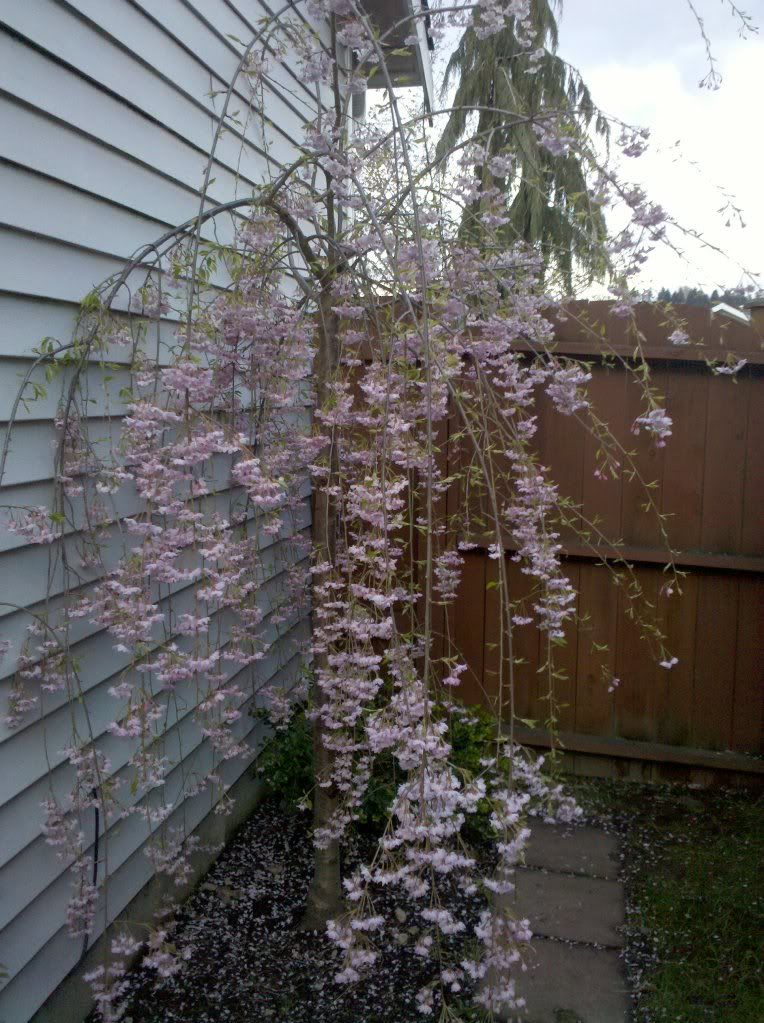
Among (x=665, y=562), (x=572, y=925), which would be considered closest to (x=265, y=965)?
(x=572, y=925)

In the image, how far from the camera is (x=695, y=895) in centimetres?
288

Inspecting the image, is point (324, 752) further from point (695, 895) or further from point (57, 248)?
point (57, 248)

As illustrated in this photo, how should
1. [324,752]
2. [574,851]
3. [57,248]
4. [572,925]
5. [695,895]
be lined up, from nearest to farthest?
[57,248] → [324,752] → [572,925] → [695,895] → [574,851]

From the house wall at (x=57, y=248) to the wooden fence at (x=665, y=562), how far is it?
5.93ft

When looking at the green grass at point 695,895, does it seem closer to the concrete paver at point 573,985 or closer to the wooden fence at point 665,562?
the concrete paver at point 573,985

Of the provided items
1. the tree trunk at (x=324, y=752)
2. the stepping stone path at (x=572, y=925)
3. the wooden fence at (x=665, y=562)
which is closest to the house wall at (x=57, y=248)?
the tree trunk at (x=324, y=752)

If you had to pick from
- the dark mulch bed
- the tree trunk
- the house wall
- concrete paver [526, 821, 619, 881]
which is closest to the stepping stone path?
concrete paver [526, 821, 619, 881]

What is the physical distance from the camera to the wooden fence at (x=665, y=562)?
369 centimetres

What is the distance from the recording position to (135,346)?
2.19 m

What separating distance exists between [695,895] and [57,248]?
9.07 ft

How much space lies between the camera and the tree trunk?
A: 8.42 feet

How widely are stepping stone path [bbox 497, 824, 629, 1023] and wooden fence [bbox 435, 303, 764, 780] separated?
639 millimetres

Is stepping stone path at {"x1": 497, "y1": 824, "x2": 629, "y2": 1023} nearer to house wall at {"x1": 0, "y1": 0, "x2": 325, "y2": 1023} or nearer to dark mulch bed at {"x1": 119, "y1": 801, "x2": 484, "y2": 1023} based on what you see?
dark mulch bed at {"x1": 119, "y1": 801, "x2": 484, "y2": 1023}

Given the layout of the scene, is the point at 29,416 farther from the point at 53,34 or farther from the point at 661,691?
the point at 661,691
